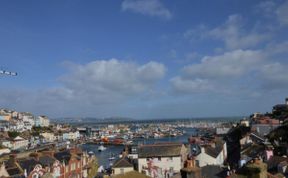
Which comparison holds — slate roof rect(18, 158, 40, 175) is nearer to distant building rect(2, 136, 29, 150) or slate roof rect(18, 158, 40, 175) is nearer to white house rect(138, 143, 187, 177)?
white house rect(138, 143, 187, 177)

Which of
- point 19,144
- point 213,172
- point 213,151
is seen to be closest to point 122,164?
point 213,172

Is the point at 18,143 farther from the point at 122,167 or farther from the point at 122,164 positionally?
the point at 122,167

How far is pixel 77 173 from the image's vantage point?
64.9m

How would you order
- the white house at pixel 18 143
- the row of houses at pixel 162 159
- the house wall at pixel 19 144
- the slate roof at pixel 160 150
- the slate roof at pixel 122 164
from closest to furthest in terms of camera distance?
1. the slate roof at pixel 122 164
2. the row of houses at pixel 162 159
3. the slate roof at pixel 160 150
4. the house wall at pixel 19 144
5. the white house at pixel 18 143

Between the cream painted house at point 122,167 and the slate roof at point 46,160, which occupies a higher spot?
the slate roof at point 46,160

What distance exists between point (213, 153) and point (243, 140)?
14.5m

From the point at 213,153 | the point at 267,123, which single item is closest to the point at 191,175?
the point at 213,153

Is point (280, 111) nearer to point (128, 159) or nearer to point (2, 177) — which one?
point (128, 159)

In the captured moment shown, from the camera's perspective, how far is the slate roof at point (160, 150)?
5448 cm

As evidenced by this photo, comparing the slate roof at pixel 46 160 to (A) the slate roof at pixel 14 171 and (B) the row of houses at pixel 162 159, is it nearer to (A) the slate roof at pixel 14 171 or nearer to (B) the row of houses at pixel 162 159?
(A) the slate roof at pixel 14 171

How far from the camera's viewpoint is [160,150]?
55.8 meters

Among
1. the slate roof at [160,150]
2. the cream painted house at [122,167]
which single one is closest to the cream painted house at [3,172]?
the cream painted house at [122,167]

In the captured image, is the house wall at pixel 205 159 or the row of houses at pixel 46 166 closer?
the row of houses at pixel 46 166

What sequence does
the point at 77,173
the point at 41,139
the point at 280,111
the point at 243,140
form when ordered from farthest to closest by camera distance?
the point at 41,139 < the point at 280,111 < the point at 243,140 < the point at 77,173
